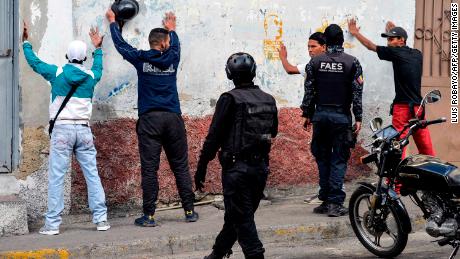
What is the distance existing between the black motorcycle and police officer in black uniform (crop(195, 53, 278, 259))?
1.20 m

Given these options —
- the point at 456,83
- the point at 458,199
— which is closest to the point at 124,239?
the point at 458,199

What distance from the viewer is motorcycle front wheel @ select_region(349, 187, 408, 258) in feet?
23.3

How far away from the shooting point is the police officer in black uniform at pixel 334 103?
8.46 meters

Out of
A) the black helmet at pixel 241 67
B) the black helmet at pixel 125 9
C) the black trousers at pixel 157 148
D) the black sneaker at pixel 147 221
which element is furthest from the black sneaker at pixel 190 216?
the black helmet at pixel 241 67

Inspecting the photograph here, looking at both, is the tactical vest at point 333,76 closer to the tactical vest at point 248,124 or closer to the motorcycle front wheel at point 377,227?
the motorcycle front wheel at point 377,227

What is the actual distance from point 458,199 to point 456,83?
13.8 feet

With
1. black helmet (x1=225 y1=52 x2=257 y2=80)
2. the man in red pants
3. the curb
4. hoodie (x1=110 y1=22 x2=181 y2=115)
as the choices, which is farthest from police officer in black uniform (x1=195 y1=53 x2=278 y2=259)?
the man in red pants

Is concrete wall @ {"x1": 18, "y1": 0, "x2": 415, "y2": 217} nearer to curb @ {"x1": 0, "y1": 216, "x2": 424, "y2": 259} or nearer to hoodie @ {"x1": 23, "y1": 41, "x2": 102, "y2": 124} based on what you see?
hoodie @ {"x1": 23, "y1": 41, "x2": 102, "y2": 124}

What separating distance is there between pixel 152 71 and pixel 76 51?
719 millimetres

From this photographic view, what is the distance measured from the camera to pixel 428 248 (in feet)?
25.3

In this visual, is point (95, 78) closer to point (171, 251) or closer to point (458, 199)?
point (171, 251)

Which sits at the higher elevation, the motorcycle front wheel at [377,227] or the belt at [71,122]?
the belt at [71,122]

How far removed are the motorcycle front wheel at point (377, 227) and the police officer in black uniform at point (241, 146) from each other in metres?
1.30

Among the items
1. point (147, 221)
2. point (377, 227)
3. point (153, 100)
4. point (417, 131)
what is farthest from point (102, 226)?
point (417, 131)
